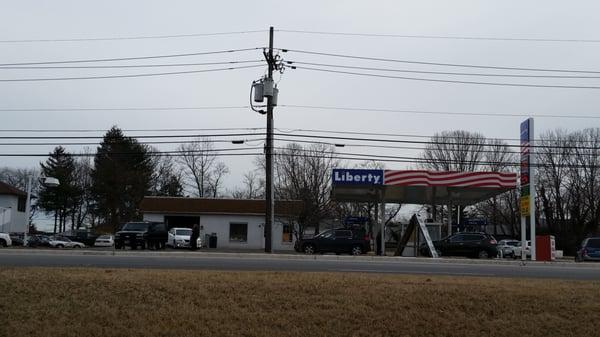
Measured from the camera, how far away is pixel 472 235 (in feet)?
102

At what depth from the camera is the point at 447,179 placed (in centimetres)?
3272

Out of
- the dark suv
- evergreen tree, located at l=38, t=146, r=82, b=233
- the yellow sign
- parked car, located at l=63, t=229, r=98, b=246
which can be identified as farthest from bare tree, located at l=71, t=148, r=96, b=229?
the yellow sign

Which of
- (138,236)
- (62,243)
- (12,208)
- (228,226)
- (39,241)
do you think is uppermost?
(12,208)

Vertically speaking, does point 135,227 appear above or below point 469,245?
above

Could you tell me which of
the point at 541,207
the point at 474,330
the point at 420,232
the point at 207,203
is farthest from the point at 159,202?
the point at 474,330

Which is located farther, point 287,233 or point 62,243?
point 287,233

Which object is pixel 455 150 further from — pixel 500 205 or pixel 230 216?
pixel 230 216

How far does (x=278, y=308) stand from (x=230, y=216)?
41.4 metres

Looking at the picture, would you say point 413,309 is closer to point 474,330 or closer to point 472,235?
point 474,330

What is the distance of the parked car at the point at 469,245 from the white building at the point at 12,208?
155 feet

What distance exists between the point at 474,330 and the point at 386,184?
2317cm

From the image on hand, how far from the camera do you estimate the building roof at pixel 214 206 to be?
50844mm

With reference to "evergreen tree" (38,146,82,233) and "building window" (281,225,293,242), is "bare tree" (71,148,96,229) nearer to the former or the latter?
"evergreen tree" (38,146,82,233)

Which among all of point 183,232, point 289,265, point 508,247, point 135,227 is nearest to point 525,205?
point 508,247
